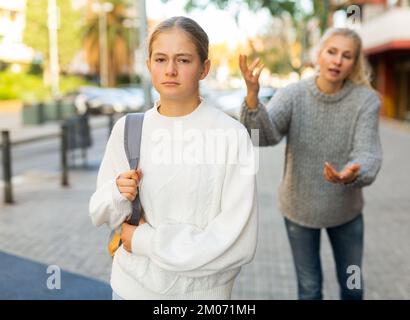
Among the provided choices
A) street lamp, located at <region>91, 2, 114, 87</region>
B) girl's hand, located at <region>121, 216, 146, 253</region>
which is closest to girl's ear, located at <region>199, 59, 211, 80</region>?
girl's hand, located at <region>121, 216, 146, 253</region>

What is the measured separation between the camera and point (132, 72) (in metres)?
72.1

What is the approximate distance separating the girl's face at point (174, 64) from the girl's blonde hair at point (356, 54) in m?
1.31

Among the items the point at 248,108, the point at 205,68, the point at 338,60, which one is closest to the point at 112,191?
the point at 205,68

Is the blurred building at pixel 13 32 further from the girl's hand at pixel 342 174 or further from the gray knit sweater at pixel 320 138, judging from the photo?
the girl's hand at pixel 342 174

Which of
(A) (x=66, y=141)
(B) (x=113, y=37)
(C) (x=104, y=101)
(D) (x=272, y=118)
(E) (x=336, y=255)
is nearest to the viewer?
(D) (x=272, y=118)

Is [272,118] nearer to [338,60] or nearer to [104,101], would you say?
[338,60]

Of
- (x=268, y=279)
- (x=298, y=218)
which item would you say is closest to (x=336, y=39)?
(x=298, y=218)

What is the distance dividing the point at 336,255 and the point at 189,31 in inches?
75.0

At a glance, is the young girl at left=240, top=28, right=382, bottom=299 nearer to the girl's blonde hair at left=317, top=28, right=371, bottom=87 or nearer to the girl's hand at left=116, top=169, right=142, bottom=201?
the girl's blonde hair at left=317, top=28, right=371, bottom=87

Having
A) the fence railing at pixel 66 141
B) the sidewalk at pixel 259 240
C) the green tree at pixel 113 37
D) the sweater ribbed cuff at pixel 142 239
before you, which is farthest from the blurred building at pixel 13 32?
the sweater ribbed cuff at pixel 142 239

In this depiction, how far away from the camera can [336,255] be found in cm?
326

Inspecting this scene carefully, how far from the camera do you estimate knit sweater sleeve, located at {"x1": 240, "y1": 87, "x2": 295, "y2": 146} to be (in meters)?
2.57

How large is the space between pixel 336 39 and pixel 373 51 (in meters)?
27.2
